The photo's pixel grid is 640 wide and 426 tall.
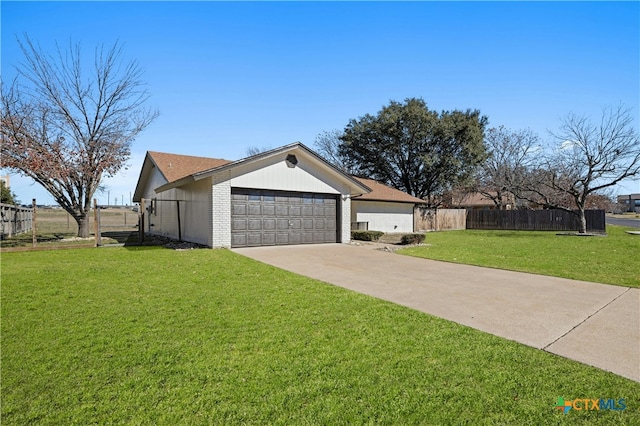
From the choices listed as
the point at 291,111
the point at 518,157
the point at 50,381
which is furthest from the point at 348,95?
the point at 518,157

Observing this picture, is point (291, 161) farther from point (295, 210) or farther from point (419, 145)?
point (419, 145)

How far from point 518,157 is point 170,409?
3899cm

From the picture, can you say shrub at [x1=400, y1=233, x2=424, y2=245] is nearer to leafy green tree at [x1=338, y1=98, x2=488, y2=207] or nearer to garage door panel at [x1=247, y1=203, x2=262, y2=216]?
garage door panel at [x1=247, y1=203, x2=262, y2=216]

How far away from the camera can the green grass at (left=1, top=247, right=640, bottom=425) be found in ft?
8.02

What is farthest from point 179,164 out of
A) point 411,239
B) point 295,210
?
point 411,239

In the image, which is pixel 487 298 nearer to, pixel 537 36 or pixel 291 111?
pixel 537 36

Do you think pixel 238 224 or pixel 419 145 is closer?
pixel 238 224

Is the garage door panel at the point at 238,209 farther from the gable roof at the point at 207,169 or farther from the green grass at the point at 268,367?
the green grass at the point at 268,367

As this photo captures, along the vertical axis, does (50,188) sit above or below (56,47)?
below

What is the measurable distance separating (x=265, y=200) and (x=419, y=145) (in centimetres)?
2138

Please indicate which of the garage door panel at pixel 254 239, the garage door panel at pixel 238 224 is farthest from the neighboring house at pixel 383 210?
the garage door panel at pixel 238 224

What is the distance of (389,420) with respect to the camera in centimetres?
236

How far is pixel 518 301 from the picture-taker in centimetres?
555

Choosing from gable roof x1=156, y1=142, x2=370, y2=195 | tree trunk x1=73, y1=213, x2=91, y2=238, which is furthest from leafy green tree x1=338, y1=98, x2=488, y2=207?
tree trunk x1=73, y1=213, x2=91, y2=238
